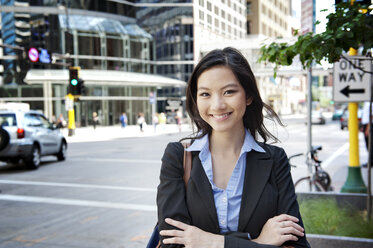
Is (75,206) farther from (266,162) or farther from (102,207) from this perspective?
(266,162)

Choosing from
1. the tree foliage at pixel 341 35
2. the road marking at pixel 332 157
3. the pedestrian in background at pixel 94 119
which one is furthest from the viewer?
the pedestrian in background at pixel 94 119

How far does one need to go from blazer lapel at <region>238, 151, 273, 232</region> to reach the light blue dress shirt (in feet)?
0.10

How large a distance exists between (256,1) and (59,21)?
31621 mm

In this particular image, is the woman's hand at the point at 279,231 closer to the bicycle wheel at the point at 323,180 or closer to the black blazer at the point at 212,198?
the black blazer at the point at 212,198

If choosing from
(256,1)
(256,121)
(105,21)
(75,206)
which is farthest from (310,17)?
(105,21)

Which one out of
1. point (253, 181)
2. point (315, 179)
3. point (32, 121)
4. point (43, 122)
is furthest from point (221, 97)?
point (43, 122)

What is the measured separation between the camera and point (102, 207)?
7.11m

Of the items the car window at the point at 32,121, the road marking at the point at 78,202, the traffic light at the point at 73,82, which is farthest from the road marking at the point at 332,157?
the traffic light at the point at 73,82

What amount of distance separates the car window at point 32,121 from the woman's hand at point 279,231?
11310 mm

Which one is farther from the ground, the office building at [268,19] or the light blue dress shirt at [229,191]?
the office building at [268,19]

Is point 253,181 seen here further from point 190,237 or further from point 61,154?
point 61,154

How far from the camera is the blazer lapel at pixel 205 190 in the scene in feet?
6.49

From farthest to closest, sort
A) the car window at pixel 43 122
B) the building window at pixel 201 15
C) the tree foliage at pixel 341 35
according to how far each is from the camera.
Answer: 1. the car window at pixel 43 122
2. the tree foliage at pixel 341 35
3. the building window at pixel 201 15

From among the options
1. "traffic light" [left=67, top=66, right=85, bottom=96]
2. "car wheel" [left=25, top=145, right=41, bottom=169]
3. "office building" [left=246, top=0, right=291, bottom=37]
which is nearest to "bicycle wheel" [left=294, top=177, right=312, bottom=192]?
"office building" [left=246, top=0, right=291, bottom=37]
